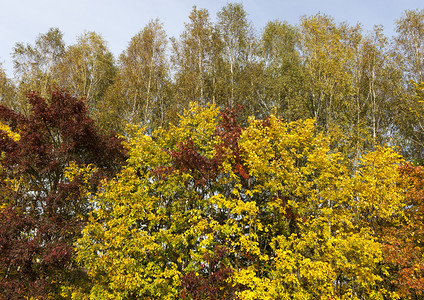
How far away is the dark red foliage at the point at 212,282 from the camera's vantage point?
29.1 ft

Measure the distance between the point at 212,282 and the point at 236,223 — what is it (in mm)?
2197

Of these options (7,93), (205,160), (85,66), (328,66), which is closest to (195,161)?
(205,160)

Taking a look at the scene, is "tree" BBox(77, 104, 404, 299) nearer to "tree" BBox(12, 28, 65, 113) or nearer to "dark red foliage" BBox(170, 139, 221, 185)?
"dark red foliage" BBox(170, 139, 221, 185)

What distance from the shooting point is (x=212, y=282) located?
9.31 meters

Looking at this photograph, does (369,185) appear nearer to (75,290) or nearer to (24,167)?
(75,290)

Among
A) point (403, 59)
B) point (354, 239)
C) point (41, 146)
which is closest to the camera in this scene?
point (354, 239)

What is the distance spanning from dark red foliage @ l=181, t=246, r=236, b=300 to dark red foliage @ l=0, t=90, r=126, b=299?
500 cm

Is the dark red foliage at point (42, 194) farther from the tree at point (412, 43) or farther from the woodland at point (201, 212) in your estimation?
the tree at point (412, 43)

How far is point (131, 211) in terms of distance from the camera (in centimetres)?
1046

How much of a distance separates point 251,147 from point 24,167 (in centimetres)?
966

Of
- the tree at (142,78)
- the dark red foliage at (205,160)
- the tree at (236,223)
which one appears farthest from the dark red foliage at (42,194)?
the tree at (142,78)

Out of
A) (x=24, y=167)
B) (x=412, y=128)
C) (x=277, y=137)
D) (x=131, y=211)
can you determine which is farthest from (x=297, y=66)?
(x=24, y=167)

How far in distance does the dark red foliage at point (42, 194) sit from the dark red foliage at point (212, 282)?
4995 mm

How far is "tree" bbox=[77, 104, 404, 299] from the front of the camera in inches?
369
